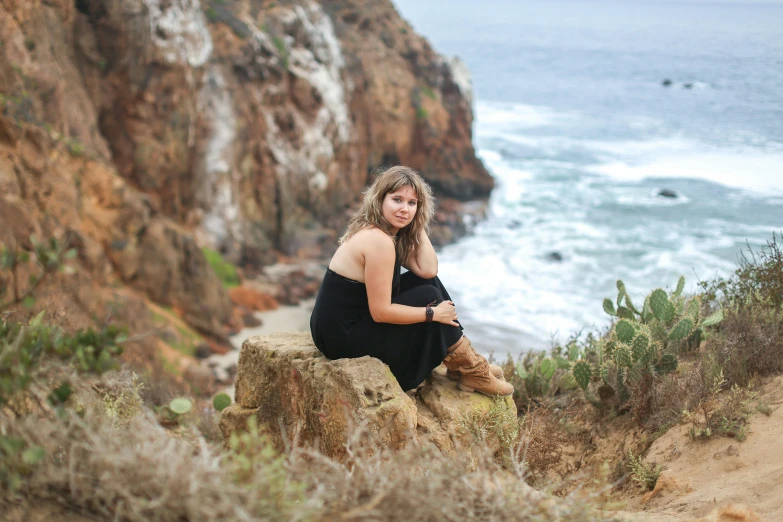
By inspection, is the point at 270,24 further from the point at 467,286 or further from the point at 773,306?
the point at 773,306

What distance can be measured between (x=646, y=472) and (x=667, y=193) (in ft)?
86.2

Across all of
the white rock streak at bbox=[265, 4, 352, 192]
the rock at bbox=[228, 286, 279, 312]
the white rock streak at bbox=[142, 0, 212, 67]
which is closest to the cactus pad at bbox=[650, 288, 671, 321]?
the rock at bbox=[228, 286, 279, 312]

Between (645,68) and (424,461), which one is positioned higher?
(645,68)

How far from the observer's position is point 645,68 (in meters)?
38.8

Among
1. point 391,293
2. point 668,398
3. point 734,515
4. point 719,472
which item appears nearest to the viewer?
point 734,515

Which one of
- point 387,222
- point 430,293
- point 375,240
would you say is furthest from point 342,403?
point 387,222

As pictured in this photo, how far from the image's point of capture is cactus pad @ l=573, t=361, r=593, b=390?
5.22 m

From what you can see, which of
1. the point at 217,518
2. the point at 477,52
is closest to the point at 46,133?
the point at 217,518

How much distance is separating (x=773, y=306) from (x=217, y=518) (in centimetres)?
489

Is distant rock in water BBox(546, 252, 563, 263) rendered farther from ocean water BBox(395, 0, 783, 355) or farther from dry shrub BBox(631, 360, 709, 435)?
dry shrub BBox(631, 360, 709, 435)

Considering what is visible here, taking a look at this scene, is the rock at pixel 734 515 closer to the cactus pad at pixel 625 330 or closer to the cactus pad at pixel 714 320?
the cactus pad at pixel 625 330

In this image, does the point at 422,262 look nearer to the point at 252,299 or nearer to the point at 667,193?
the point at 252,299

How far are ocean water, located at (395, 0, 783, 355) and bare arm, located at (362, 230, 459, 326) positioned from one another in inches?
118

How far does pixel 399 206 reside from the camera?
391 cm
